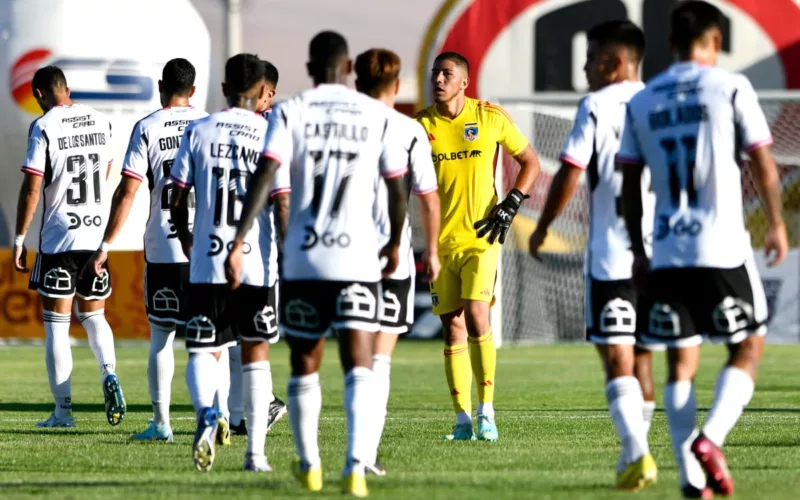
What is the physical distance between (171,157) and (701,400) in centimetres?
585

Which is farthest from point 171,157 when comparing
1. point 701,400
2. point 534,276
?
point 534,276

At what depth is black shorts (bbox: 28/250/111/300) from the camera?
10.6m

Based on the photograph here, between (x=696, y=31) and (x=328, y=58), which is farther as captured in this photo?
(x=328, y=58)

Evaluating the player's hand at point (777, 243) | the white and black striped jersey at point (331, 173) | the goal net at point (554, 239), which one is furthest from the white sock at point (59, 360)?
the goal net at point (554, 239)

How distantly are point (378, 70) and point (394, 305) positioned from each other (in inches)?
41.9

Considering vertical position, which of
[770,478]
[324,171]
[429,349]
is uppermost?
[324,171]

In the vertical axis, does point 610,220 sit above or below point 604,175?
below

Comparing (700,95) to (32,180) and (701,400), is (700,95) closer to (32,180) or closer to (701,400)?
(32,180)

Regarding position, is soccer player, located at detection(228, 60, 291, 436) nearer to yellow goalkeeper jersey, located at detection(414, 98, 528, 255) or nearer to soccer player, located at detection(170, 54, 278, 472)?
yellow goalkeeper jersey, located at detection(414, 98, 528, 255)

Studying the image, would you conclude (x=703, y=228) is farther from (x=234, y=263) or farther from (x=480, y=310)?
(x=480, y=310)

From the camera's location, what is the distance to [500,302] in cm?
2328

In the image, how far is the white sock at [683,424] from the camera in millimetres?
6441

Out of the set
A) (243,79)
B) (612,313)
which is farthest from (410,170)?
(243,79)

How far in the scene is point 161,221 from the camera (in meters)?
9.40
